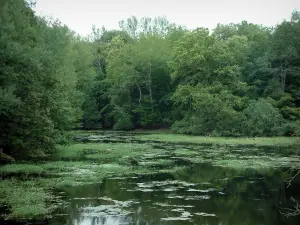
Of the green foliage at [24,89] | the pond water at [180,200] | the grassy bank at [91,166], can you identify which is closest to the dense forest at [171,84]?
the green foliage at [24,89]

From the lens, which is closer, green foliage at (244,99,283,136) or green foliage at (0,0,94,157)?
green foliage at (0,0,94,157)

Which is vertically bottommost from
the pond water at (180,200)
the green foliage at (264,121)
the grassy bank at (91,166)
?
the pond water at (180,200)

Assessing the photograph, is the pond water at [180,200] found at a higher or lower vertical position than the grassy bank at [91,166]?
lower

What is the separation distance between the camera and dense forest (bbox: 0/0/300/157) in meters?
31.8

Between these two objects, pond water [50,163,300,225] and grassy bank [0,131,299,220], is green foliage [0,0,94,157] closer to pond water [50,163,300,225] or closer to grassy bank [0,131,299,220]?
grassy bank [0,131,299,220]

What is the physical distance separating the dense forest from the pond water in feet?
33.0

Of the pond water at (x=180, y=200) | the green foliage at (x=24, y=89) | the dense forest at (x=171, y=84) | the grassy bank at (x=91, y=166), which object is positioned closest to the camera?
the pond water at (x=180, y=200)

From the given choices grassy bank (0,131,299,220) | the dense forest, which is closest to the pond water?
grassy bank (0,131,299,220)

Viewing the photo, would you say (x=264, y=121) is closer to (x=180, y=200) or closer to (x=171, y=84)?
(x=171, y=84)

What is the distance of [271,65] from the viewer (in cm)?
6309

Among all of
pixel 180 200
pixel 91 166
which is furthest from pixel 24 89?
pixel 180 200

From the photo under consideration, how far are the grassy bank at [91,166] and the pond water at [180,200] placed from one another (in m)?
1.13

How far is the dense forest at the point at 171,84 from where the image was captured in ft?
104

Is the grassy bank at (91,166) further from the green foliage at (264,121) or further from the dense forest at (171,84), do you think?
the green foliage at (264,121)
